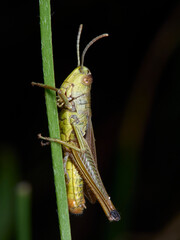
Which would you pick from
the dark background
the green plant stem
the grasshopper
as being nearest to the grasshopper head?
the grasshopper

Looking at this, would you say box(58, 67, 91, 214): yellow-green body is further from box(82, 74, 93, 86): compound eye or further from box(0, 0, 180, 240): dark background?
box(0, 0, 180, 240): dark background

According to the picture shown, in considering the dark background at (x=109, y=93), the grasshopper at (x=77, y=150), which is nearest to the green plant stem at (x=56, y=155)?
the grasshopper at (x=77, y=150)

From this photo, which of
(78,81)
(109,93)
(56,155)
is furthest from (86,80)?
(109,93)

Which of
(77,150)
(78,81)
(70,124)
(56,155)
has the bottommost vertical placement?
(56,155)

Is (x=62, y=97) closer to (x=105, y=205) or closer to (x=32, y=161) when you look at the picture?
(x=105, y=205)

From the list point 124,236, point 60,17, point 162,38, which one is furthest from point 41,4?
point 60,17

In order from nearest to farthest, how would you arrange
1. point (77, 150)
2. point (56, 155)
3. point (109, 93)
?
point (56, 155) < point (77, 150) < point (109, 93)

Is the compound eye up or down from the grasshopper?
up

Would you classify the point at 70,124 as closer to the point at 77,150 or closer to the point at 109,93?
the point at 77,150
